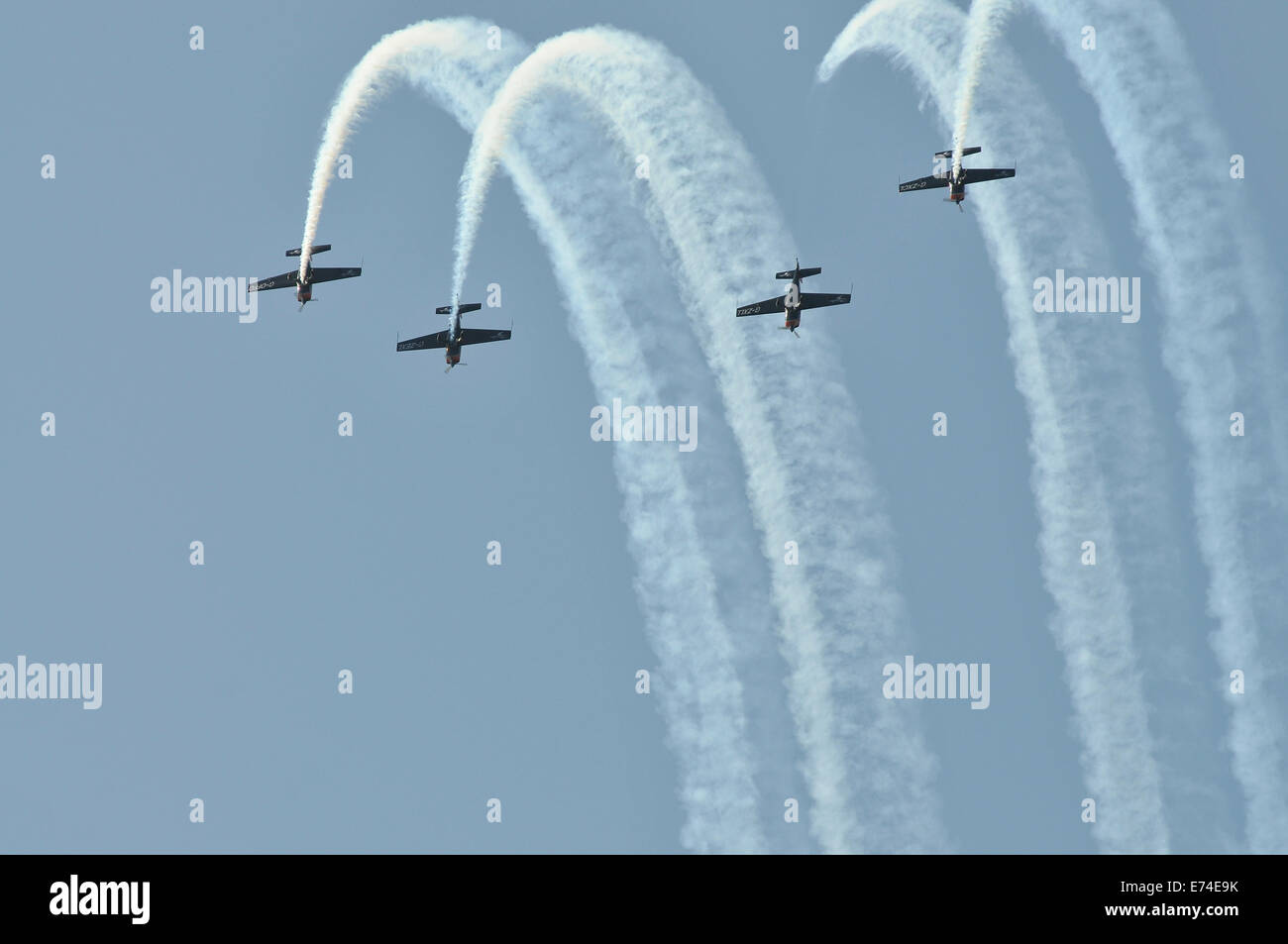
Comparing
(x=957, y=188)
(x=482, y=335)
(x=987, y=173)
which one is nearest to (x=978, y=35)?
(x=987, y=173)

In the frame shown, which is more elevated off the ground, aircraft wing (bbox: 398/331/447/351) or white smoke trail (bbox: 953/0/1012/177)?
white smoke trail (bbox: 953/0/1012/177)

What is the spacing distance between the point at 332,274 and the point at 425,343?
4.91 m

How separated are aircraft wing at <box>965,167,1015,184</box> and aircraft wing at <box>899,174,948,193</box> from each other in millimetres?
1812

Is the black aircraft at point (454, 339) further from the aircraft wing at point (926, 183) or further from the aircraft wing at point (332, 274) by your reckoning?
the aircraft wing at point (926, 183)

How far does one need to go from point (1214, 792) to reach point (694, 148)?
104 ft

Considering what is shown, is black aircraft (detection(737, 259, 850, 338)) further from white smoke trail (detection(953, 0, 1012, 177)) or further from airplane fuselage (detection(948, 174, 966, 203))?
white smoke trail (detection(953, 0, 1012, 177))

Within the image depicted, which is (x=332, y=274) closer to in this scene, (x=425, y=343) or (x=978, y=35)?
(x=425, y=343)

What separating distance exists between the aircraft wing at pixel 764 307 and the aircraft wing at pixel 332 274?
16160 millimetres

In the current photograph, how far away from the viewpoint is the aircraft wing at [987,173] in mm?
98875

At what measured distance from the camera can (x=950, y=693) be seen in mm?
102688

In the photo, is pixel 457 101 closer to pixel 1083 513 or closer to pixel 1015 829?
pixel 1083 513

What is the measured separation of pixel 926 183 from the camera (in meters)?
102

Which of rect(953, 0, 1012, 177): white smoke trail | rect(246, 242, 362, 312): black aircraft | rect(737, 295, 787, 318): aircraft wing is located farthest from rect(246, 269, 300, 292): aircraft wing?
rect(953, 0, 1012, 177): white smoke trail

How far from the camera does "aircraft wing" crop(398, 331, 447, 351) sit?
10038 cm
